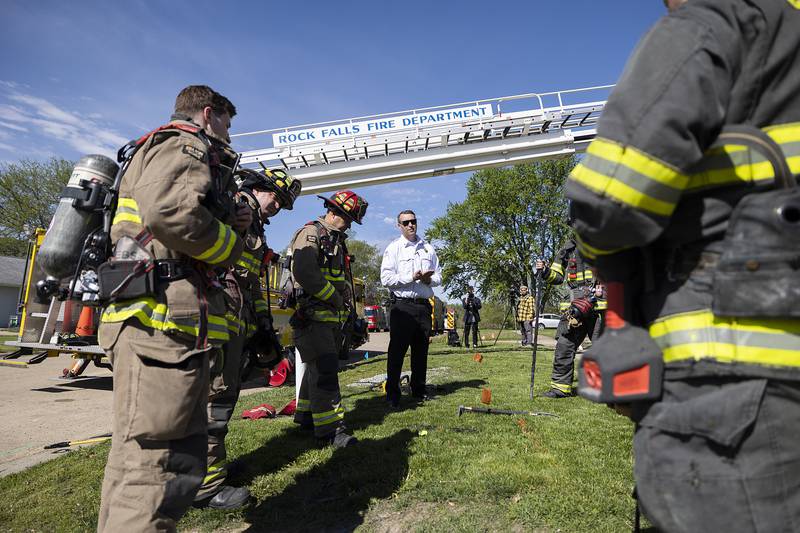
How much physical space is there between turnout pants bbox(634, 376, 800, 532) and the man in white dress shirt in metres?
4.43

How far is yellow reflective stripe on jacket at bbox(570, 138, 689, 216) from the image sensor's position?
1069mm

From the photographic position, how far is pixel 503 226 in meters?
42.3

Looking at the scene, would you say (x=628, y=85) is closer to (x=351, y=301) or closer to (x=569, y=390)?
(x=351, y=301)

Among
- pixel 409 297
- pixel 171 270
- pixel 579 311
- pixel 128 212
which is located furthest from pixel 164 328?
pixel 579 311

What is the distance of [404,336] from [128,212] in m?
3.86

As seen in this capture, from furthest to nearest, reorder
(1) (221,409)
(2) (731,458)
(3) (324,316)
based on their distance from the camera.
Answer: (3) (324,316)
(1) (221,409)
(2) (731,458)

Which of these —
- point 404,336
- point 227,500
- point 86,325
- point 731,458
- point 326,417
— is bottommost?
point 227,500

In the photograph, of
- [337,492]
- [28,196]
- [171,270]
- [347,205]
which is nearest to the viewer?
[171,270]

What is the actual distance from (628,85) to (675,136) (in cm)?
18

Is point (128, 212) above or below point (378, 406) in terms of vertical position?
above

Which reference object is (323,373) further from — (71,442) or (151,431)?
(71,442)

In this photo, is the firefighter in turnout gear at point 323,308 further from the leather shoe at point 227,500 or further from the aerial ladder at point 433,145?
the aerial ladder at point 433,145

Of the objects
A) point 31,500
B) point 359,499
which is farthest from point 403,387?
point 31,500

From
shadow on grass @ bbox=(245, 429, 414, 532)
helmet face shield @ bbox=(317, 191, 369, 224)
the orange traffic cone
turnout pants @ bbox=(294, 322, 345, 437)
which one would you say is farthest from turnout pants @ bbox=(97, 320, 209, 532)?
the orange traffic cone
